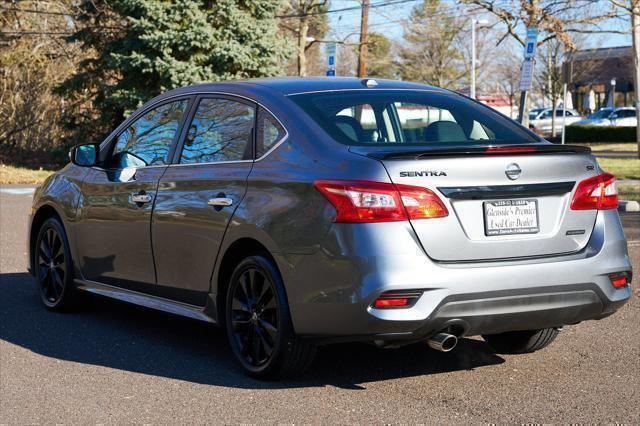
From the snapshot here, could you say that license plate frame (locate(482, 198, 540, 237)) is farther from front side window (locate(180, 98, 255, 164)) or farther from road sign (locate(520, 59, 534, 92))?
road sign (locate(520, 59, 534, 92))

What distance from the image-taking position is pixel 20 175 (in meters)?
27.9

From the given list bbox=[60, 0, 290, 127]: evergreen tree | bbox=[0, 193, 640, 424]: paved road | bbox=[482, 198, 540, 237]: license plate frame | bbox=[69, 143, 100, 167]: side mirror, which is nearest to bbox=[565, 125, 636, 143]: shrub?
bbox=[60, 0, 290, 127]: evergreen tree

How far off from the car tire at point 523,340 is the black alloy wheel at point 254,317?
1553 mm

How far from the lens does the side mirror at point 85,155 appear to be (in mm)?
7328

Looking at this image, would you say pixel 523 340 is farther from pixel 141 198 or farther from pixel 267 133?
pixel 141 198

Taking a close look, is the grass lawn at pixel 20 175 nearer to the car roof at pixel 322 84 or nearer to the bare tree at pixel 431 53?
the car roof at pixel 322 84

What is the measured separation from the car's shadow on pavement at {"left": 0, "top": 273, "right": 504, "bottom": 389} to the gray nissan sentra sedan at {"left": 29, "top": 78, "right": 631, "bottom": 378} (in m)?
0.27

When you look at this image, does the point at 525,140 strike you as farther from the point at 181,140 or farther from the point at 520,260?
the point at 181,140

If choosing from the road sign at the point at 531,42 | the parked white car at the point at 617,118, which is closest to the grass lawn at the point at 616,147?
the parked white car at the point at 617,118

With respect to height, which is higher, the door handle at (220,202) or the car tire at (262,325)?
the door handle at (220,202)

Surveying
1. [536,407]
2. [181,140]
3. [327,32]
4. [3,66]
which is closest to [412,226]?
[536,407]

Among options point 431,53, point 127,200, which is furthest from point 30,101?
point 431,53

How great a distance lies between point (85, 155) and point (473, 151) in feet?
10.6

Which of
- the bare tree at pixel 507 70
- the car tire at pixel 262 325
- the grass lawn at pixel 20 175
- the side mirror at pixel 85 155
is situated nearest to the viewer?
the car tire at pixel 262 325
